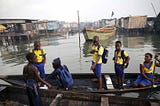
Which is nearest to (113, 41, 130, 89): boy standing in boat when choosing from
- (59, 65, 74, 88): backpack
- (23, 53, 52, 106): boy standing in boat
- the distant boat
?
(59, 65, 74, 88): backpack

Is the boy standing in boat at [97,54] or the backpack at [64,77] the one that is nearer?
the backpack at [64,77]

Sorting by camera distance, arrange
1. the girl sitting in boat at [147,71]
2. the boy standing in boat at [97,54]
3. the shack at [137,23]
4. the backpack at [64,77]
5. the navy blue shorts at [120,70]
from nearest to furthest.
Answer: the backpack at [64,77] → the girl sitting in boat at [147,71] → the boy standing in boat at [97,54] → the navy blue shorts at [120,70] → the shack at [137,23]

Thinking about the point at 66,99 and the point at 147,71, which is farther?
the point at 147,71

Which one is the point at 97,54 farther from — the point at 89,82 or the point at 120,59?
the point at 89,82

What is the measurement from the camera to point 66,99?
454cm

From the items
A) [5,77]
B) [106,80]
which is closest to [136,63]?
[106,80]

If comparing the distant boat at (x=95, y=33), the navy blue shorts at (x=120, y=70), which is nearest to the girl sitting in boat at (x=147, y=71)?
Answer: the navy blue shorts at (x=120, y=70)

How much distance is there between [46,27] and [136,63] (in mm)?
52246

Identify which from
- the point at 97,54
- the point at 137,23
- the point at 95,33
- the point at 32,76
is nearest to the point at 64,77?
the point at 32,76

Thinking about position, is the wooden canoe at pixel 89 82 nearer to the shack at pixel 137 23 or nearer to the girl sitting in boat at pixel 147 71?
the girl sitting in boat at pixel 147 71

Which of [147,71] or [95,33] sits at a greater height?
[95,33]

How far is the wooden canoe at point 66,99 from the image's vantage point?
158 inches

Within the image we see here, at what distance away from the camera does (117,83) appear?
653 cm

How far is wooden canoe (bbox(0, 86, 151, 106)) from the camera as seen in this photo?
401cm
